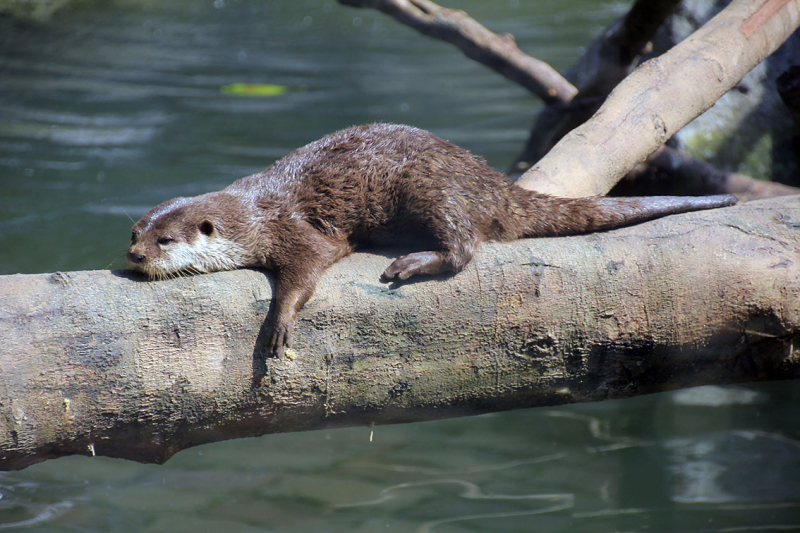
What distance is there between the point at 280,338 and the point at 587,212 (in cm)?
118

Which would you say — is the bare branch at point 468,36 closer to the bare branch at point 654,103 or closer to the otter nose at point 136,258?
the bare branch at point 654,103

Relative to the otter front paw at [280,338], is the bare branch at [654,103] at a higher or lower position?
higher

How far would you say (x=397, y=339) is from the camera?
2275 millimetres

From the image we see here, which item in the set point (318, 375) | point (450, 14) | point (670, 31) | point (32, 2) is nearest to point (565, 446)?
point (318, 375)

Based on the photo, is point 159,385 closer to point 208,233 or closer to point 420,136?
point 208,233

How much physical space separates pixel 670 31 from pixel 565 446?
3127mm

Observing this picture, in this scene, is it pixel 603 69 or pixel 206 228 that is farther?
pixel 603 69

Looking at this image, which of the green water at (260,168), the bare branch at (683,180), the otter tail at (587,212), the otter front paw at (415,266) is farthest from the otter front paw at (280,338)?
the bare branch at (683,180)

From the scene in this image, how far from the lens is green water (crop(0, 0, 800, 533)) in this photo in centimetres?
298

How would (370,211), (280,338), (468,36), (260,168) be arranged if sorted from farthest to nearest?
(260,168)
(468,36)
(370,211)
(280,338)

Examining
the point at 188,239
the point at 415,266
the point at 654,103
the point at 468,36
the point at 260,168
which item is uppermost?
the point at 468,36

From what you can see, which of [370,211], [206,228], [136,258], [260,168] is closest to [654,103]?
[370,211]

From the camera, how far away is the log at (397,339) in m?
2.09

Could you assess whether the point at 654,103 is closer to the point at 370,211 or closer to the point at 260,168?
the point at 370,211
